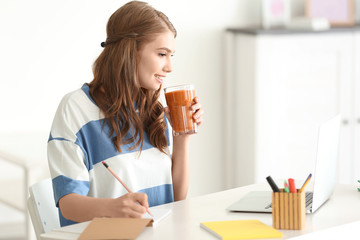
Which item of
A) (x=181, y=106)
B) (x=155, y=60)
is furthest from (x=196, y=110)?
(x=155, y=60)

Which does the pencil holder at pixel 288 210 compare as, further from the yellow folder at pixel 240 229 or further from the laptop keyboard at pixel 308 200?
the laptop keyboard at pixel 308 200

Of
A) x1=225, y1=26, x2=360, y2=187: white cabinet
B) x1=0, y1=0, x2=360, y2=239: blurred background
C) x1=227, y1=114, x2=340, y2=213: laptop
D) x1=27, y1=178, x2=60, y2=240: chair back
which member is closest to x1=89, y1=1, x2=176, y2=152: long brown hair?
x1=27, y1=178, x2=60, y2=240: chair back

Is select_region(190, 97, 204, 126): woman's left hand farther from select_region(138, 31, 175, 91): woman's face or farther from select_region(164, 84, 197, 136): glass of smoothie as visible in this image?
select_region(138, 31, 175, 91): woman's face

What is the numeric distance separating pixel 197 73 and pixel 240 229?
246 cm

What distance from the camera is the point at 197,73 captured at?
388 centimetres

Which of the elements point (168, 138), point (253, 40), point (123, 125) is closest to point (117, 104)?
point (123, 125)

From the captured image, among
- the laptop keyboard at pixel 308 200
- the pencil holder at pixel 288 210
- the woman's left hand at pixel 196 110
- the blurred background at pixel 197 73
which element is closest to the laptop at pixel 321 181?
the laptop keyboard at pixel 308 200

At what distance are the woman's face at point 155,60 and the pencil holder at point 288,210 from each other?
617 mm

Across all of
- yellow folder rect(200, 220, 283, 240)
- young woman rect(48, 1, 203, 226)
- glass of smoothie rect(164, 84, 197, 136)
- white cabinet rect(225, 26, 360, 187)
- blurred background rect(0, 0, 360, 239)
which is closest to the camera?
yellow folder rect(200, 220, 283, 240)

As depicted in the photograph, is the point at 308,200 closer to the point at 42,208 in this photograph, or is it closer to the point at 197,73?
the point at 42,208

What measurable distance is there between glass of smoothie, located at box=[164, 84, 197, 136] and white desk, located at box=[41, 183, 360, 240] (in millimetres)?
228

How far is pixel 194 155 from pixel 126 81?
80.6 inches

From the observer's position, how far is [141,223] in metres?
1.48

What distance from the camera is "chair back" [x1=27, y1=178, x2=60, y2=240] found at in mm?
1831
